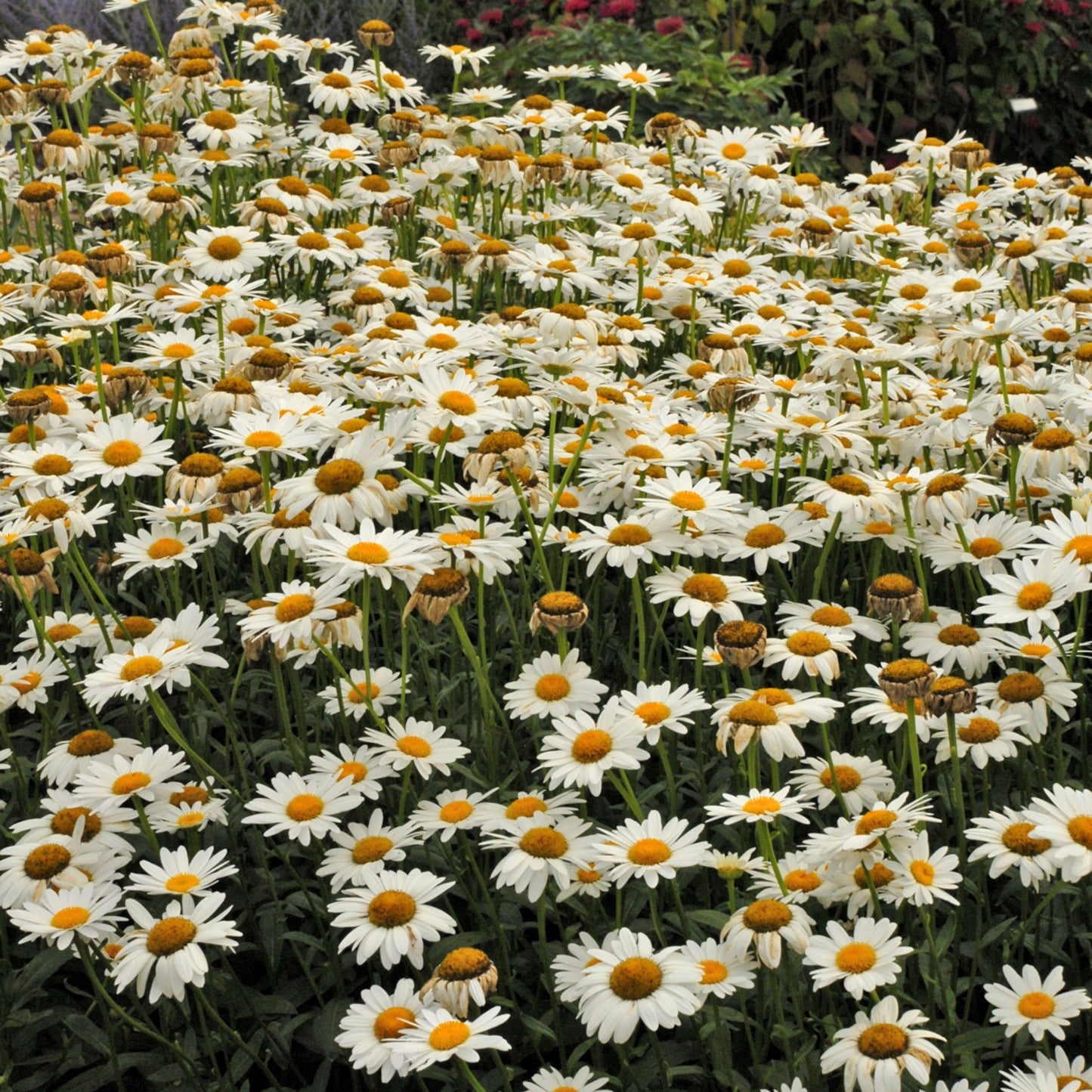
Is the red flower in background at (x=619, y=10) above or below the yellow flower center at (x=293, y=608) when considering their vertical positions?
above

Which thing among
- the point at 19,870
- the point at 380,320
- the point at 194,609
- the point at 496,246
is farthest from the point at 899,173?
the point at 19,870

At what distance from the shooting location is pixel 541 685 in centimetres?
273

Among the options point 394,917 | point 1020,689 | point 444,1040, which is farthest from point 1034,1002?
point 394,917

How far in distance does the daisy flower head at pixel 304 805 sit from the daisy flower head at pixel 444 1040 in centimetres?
52

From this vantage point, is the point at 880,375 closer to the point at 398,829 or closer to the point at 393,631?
the point at 393,631

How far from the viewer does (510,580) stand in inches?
149

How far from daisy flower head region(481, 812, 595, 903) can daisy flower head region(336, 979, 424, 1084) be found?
264 millimetres

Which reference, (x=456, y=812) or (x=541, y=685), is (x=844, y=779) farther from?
(x=456, y=812)

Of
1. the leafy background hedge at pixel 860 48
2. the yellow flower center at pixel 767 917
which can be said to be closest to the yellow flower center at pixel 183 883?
the yellow flower center at pixel 767 917

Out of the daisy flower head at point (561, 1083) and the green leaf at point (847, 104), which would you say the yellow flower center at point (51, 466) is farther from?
the green leaf at point (847, 104)

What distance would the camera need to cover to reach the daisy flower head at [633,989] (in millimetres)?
2057

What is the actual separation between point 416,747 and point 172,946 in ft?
2.04

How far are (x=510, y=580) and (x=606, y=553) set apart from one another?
92cm

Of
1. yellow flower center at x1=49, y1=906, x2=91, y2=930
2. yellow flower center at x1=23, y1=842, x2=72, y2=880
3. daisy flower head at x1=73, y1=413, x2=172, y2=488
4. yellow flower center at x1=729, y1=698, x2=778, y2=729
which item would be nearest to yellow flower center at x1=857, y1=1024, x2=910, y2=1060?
yellow flower center at x1=729, y1=698, x2=778, y2=729
